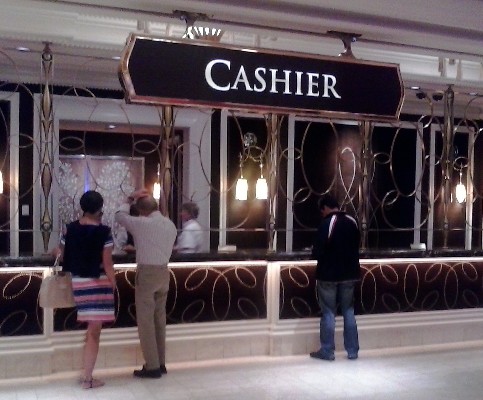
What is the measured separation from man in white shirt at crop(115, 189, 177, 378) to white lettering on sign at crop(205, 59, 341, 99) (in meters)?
1.97

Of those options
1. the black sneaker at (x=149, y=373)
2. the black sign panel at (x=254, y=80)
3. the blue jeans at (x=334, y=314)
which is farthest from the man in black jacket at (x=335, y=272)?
the black sign panel at (x=254, y=80)

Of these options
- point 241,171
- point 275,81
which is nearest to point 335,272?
point 241,171

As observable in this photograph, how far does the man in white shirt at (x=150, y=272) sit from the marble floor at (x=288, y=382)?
31cm

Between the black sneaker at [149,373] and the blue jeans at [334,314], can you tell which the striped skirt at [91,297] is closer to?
the black sneaker at [149,373]

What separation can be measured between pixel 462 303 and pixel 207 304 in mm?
2822

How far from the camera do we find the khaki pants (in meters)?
5.06

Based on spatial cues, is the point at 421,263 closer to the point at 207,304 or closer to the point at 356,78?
the point at 207,304

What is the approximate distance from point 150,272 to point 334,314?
1857mm

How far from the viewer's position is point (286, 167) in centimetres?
841

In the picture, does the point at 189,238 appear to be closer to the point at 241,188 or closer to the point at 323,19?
the point at 241,188

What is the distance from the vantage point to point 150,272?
506 centimetres

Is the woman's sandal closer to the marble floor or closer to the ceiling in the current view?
the marble floor

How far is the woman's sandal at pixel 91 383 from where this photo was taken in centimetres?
491

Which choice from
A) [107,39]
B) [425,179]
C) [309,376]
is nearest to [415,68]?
[425,179]
